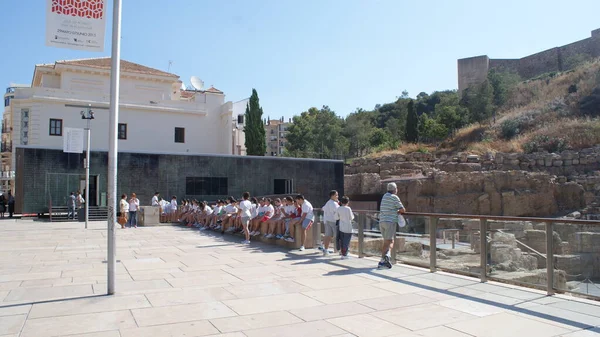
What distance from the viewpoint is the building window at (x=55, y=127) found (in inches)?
1516

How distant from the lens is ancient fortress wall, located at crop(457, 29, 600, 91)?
6756 centimetres

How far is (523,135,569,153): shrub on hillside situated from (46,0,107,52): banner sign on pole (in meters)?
44.4

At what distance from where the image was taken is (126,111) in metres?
41.8

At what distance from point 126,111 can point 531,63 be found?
62.8 meters

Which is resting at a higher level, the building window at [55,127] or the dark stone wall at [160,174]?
the building window at [55,127]

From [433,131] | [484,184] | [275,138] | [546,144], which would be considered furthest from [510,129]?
[275,138]

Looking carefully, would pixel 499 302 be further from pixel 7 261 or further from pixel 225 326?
pixel 7 261

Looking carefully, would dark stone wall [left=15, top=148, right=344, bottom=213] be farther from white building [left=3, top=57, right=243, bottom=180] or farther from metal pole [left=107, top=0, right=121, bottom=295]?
metal pole [left=107, top=0, right=121, bottom=295]

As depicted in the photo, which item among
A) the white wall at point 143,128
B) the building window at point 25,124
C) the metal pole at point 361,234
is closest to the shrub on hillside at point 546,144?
the white wall at point 143,128

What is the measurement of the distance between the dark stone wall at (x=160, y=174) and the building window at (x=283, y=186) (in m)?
0.28

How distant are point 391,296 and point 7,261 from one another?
8903mm

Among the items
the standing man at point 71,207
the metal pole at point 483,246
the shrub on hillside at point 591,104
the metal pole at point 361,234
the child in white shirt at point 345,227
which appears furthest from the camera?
the shrub on hillside at point 591,104

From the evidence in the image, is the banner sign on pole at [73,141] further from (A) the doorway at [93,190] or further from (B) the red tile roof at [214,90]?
(B) the red tile roof at [214,90]

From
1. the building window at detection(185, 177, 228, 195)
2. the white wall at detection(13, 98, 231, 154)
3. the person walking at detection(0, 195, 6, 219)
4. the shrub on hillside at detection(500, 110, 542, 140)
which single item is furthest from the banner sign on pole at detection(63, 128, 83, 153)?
the shrub on hillside at detection(500, 110, 542, 140)
